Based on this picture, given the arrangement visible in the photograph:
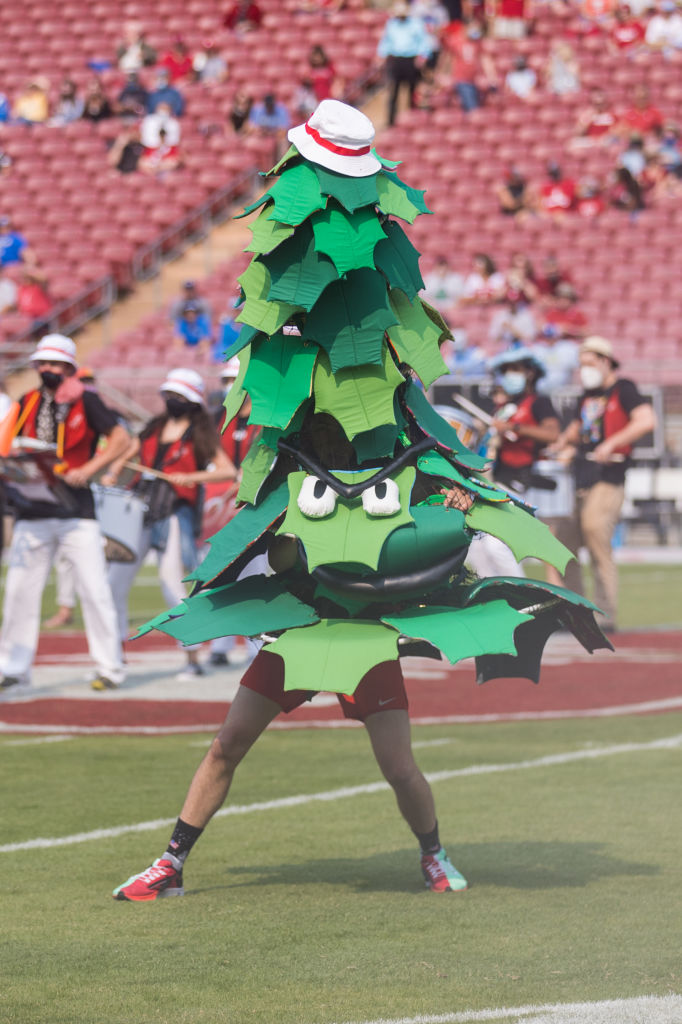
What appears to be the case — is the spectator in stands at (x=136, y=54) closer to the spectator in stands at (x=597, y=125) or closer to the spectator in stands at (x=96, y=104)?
the spectator in stands at (x=96, y=104)

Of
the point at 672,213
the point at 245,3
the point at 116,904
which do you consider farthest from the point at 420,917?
the point at 245,3

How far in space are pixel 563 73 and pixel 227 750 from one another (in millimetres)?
25212

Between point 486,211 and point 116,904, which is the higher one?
point 116,904

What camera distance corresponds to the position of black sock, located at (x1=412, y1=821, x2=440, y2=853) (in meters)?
5.82

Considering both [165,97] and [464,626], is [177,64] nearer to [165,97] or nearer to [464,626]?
[165,97]

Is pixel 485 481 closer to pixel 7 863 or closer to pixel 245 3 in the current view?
pixel 7 863

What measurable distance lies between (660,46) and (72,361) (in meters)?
21.1

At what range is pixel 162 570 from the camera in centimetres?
1233

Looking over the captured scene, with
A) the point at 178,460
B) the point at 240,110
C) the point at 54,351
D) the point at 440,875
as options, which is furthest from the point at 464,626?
the point at 240,110

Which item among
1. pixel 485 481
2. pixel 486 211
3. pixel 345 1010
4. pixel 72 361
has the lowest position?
pixel 486 211

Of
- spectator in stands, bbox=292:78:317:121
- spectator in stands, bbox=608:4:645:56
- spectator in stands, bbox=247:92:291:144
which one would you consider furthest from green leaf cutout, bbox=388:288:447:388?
spectator in stands, bbox=608:4:645:56

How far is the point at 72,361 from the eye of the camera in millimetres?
10891

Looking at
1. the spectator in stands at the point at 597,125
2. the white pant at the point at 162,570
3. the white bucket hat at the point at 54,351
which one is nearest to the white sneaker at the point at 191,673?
the white pant at the point at 162,570

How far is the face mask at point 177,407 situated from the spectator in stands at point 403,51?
18.5 m
